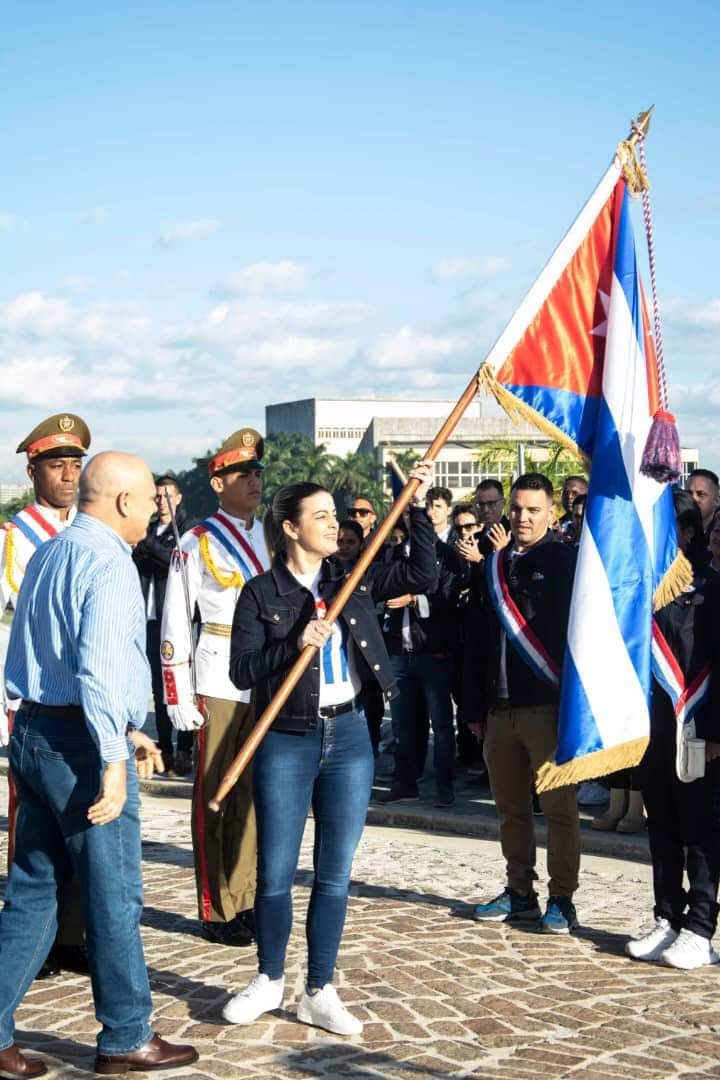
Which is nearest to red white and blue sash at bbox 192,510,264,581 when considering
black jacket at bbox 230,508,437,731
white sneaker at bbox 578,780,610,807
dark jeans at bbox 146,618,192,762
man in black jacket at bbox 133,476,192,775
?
black jacket at bbox 230,508,437,731

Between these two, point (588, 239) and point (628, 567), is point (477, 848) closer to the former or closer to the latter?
point (628, 567)

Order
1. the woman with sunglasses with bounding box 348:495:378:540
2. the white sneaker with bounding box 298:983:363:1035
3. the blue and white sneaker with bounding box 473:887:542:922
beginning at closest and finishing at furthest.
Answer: the white sneaker with bounding box 298:983:363:1035 → the blue and white sneaker with bounding box 473:887:542:922 → the woman with sunglasses with bounding box 348:495:378:540

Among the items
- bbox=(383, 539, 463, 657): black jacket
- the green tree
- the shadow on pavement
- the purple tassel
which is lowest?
the shadow on pavement

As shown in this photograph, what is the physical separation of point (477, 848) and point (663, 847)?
2.83m

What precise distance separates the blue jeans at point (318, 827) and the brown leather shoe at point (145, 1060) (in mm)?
639

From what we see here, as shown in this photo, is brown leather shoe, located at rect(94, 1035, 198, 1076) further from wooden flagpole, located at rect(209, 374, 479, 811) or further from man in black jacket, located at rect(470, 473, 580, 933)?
man in black jacket, located at rect(470, 473, 580, 933)

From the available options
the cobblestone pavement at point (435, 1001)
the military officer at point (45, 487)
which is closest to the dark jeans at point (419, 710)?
the cobblestone pavement at point (435, 1001)

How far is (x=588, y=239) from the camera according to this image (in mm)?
7172

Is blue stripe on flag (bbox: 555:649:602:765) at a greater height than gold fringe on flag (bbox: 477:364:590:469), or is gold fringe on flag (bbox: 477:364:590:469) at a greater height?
gold fringe on flag (bbox: 477:364:590:469)

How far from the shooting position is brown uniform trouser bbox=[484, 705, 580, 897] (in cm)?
Result: 721

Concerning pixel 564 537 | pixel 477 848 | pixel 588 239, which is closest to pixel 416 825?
pixel 477 848

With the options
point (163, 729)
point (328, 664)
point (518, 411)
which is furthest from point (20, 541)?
point (163, 729)

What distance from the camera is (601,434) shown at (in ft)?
22.7

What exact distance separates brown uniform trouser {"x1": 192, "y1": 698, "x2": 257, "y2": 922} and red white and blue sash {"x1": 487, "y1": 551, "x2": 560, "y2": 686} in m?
1.33
